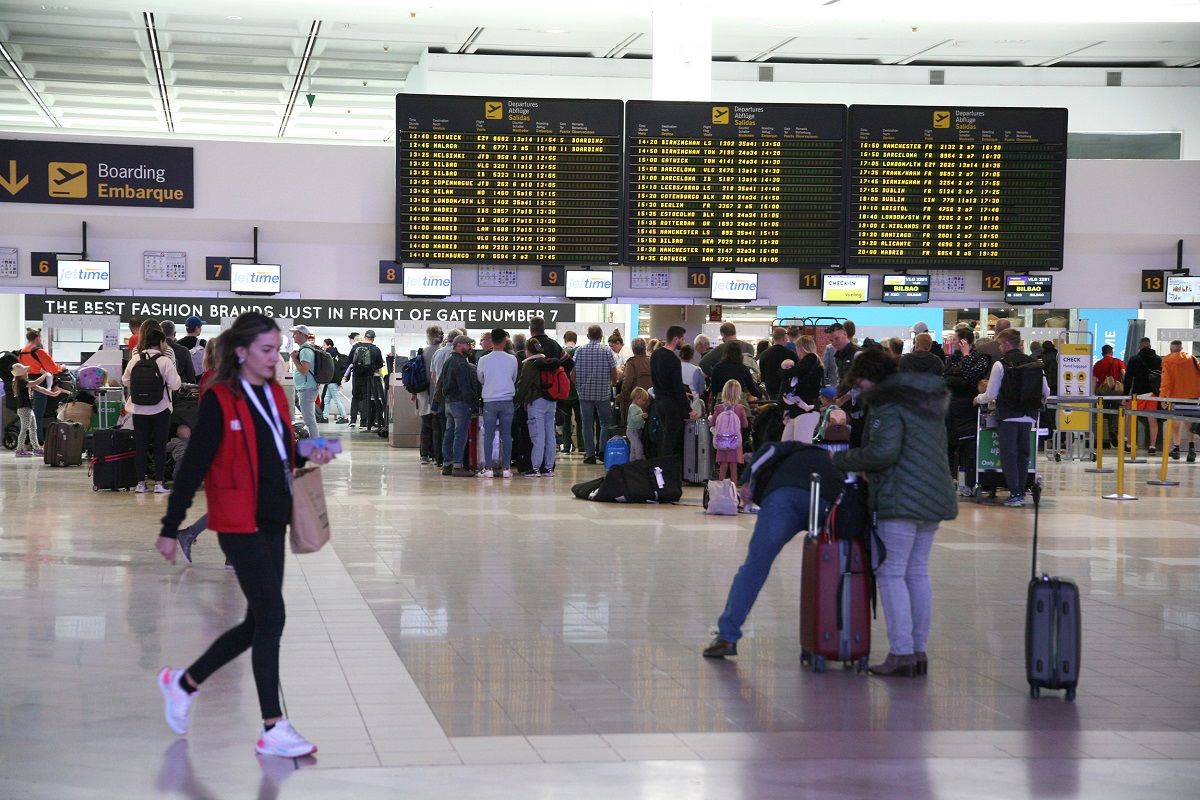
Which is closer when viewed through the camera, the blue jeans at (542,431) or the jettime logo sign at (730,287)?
the blue jeans at (542,431)

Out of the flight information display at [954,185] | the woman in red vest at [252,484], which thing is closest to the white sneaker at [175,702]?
the woman in red vest at [252,484]

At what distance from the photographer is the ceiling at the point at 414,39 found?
19.2 meters

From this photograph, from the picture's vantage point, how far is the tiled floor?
4.93 metres

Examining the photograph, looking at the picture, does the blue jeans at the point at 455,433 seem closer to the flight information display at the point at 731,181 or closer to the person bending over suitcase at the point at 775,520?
the flight information display at the point at 731,181

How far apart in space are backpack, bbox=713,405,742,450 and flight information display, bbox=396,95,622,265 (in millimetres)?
4046

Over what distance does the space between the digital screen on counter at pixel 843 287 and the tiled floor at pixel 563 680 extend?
23.4ft

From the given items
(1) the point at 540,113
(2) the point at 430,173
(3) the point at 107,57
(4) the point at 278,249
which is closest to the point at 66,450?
(4) the point at 278,249

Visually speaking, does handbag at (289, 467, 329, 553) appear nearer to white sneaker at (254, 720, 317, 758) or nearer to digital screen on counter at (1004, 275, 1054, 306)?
white sneaker at (254, 720, 317, 758)

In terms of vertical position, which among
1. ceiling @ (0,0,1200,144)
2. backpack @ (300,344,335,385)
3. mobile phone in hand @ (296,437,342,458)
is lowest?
backpack @ (300,344,335,385)

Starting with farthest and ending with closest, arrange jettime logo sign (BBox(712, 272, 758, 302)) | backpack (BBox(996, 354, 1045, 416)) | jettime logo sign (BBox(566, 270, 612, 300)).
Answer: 1. jettime logo sign (BBox(712, 272, 758, 302))
2. jettime logo sign (BBox(566, 270, 612, 300))
3. backpack (BBox(996, 354, 1045, 416))

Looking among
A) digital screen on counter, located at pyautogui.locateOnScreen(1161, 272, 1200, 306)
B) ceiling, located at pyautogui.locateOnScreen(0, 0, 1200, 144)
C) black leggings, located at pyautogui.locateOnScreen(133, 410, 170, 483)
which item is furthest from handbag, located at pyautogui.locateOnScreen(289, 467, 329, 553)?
digital screen on counter, located at pyautogui.locateOnScreen(1161, 272, 1200, 306)

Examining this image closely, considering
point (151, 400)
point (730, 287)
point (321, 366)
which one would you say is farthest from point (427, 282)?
point (151, 400)

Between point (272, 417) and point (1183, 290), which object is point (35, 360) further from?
point (272, 417)

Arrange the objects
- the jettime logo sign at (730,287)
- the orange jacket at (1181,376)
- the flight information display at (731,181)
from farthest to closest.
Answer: the orange jacket at (1181,376)
the jettime logo sign at (730,287)
the flight information display at (731,181)
